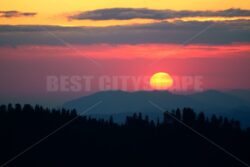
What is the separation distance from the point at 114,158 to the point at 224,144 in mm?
28247

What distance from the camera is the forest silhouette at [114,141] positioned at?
431 ft

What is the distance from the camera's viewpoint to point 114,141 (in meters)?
145

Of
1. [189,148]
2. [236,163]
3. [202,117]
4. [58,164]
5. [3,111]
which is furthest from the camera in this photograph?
[202,117]

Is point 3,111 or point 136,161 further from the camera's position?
point 3,111

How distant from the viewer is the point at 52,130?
156500 millimetres

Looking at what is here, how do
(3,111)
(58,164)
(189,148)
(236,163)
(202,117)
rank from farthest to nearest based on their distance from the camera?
(202,117), (3,111), (189,148), (236,163), (58,164)

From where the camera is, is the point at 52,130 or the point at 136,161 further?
the point at 52,130

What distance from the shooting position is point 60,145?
14438cm

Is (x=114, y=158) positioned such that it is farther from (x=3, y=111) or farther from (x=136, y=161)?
(x=3, y=111)

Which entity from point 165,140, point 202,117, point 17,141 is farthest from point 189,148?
point 17,141

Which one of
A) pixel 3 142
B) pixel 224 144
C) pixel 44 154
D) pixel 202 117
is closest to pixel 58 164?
pixel 44 154

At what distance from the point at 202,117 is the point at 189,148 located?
24.9m

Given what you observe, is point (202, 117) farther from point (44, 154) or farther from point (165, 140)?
point (44, 154)

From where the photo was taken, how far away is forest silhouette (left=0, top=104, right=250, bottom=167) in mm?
131500
